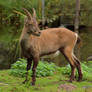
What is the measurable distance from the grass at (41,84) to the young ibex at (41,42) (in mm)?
304

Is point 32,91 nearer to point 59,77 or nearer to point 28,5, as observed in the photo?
point 59,77

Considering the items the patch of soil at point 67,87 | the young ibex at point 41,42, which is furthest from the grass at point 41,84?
the young ibex at point 41,42

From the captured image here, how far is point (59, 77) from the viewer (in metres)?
7.25

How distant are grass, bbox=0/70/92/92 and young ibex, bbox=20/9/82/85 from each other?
1.00 ft

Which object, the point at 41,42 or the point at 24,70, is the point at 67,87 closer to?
the point at 41,42

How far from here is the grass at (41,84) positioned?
5691 millimetres

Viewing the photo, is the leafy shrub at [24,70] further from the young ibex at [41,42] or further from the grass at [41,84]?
the young ibex at [41,42]

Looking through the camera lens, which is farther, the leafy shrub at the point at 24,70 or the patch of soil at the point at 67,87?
the leafy shrub at the point at 24,70

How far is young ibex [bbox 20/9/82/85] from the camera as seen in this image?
5.91 m

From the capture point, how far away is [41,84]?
6.36m

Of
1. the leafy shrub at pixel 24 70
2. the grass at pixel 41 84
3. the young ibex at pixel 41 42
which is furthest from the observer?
the leafy shrub at pixel 24 70

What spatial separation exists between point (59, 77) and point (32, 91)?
69.8 inches

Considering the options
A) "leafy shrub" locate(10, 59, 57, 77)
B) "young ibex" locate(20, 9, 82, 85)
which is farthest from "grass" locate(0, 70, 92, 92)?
"young ibex" locate(20, 9, 82, 85)

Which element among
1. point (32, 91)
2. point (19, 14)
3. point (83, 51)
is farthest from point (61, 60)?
point (32, 91)
